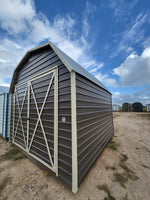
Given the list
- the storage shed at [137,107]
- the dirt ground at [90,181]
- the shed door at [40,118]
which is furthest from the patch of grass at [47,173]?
the storage shed at [137,107]

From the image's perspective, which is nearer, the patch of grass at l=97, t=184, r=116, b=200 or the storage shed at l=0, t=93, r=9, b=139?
the patch of grass at l=97, t=184, r=116, b=200

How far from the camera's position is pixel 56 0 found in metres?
3.54

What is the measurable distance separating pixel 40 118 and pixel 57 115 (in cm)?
82

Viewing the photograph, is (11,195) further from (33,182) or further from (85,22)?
(85,22)

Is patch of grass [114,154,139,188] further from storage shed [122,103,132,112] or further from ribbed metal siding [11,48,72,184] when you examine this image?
storage shed [122,103,132,112]

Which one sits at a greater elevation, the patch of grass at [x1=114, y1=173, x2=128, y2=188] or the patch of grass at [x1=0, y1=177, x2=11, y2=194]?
the patch of grass at [x1=0, y1=177, x2=11, y2=194]

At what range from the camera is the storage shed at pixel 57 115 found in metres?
1.64

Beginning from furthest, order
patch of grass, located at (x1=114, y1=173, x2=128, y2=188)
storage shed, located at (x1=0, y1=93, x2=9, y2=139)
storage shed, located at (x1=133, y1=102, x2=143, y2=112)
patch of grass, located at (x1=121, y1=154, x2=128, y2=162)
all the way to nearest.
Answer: storage shed, located at (x1=133, y1=102, x2=143, y2=112)
storage shed, located at (x1=0, y1=93, x2=9, y2=139)
patch of grass, located at (x1=121, y1=154, x2=128, y2=162)
patch of grass, located at (x1=114, y1=173, x2=128, y2=188)

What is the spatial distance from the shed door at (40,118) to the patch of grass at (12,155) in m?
0.29

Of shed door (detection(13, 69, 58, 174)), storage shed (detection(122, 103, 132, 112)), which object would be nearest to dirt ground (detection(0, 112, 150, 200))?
shed door (detection(13, 69, 58, 174))

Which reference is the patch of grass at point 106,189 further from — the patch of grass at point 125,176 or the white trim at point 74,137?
the white trim at point 74,137

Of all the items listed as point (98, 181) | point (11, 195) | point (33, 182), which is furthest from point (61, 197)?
point (11, 195)

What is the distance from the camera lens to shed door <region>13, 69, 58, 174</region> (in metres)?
1.97

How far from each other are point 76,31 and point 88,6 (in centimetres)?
131
